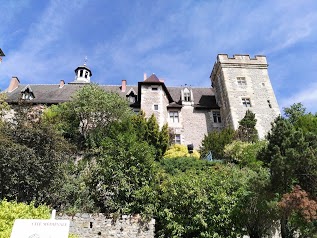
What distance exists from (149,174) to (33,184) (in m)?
5.45

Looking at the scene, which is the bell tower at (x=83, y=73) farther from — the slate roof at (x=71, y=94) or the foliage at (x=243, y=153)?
the foliage at (x=243, y=153)

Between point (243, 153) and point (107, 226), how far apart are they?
10.9 m

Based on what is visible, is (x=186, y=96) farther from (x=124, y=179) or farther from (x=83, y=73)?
(x=124, y=179)

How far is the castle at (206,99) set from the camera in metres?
27.7

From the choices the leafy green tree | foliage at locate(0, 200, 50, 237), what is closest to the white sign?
foliage at locate(0, 200, 50, 237)

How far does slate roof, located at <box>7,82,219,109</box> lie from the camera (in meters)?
29.3

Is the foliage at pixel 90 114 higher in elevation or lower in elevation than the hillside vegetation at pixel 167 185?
higher

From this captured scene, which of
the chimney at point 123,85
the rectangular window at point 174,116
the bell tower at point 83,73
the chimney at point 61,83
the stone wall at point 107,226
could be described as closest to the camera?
the stone wall at point 107,226

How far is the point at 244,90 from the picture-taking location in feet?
96.0

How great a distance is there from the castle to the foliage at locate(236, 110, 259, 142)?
110cm

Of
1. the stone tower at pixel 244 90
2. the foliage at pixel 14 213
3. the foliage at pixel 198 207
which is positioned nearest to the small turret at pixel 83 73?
the stone tower at pixel 244 90

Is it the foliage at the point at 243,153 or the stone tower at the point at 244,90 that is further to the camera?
the stone tower at the point at 244,90

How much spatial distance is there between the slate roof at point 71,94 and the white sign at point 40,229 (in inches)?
960

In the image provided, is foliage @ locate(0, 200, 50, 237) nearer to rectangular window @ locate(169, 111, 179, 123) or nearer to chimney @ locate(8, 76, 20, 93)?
rectangular window @ locate(169, 111, 179, 123)
